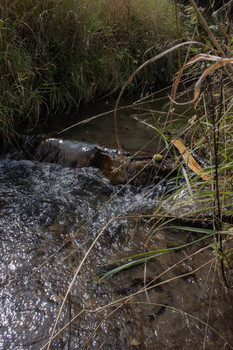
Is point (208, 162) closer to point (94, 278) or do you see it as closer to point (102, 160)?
point (94, 278)

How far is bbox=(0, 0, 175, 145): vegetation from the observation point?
3.61m

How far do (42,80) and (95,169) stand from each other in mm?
1553

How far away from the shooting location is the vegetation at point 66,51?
361 cm

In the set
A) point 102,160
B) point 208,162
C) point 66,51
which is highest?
point 66,51

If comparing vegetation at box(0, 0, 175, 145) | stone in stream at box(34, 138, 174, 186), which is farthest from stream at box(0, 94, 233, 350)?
vegetation at box(0, 0, 175, 145)

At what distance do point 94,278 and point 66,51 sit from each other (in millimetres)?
3442

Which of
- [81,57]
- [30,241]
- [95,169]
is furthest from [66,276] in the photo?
[81,57]

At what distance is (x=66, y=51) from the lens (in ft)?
14.4

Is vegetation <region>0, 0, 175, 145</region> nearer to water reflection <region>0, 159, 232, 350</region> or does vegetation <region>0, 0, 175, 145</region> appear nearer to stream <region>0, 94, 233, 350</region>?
stream <region>0, 94, 233, 350</region>

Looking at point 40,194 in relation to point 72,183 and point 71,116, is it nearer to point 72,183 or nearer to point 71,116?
point 72,183

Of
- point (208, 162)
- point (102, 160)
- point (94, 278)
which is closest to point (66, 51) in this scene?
point (102, 160)

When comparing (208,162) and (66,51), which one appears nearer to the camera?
(208,162)

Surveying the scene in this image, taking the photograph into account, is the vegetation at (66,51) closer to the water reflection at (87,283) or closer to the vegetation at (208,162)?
the water reflection at (87,283)

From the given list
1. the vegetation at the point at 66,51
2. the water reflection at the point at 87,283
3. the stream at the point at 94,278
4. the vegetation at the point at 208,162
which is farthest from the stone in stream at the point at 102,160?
the vegetation at the point at 208,162
